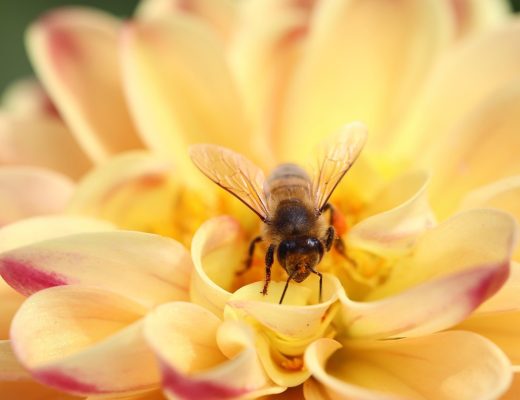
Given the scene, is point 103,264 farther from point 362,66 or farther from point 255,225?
point 362,66

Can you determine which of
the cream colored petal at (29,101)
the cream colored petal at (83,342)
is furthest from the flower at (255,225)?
the cream colored petal at (29,101)

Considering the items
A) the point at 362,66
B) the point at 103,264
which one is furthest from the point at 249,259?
the point at 362,66

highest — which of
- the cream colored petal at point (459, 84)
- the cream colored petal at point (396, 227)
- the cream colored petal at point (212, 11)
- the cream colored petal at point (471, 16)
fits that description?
the cream colored petal at point (212, 11)

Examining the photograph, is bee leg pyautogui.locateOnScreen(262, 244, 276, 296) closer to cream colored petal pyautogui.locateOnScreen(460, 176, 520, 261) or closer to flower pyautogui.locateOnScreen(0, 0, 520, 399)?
flower pyautogui.locateOnScreen(0, 0, 520, 399)

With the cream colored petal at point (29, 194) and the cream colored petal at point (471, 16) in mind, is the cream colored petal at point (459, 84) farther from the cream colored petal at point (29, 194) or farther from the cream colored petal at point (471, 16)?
the cream colored petal at point (29, 194)

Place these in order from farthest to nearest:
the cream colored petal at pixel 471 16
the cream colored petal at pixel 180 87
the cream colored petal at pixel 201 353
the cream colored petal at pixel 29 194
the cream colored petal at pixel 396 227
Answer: the cream colored petal at pixel 471 16 < the cream colored petal at pixel 180 87 < the cream colored petal at pixel 29 194 < the cream colored petal at pixel 396 227 < the cream colored petal at pixel 201 353

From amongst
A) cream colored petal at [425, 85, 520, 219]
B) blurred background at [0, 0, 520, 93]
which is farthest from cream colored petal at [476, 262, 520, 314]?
blurred background at [0, 0, 520, 93]
